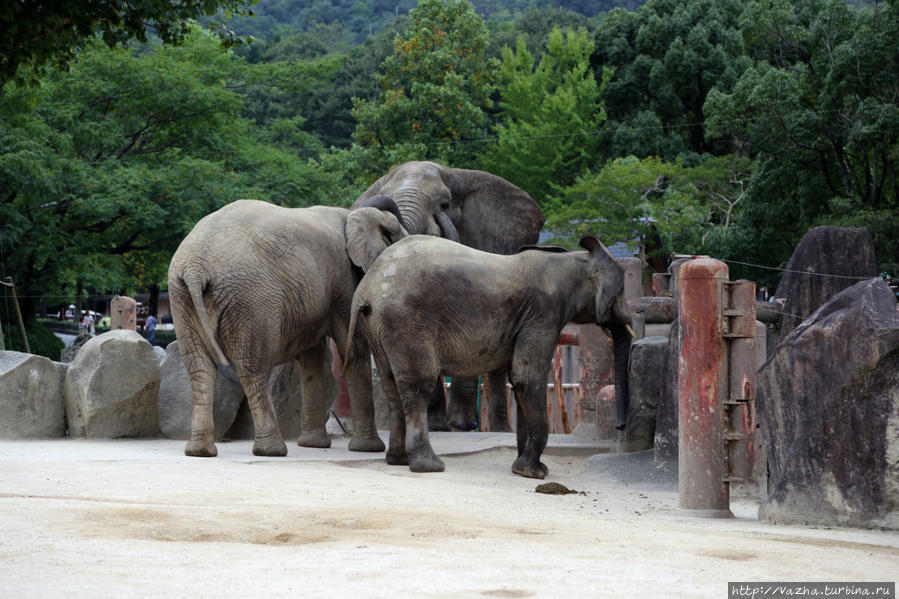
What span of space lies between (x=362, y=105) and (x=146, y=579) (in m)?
34.8

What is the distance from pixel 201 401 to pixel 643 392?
3.97 metres

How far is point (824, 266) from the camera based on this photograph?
13.9 meters

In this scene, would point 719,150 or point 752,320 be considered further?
point 719,150

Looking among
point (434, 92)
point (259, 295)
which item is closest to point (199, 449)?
point (259, 295)

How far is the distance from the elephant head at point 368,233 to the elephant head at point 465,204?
1.61 m

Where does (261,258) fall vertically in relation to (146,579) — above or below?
above

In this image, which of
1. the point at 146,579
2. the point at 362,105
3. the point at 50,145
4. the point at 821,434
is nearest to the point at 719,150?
the point at 362,105

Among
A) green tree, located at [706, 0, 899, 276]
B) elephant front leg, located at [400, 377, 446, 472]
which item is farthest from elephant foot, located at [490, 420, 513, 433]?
green tree, located at [706, 0, 899, 276]

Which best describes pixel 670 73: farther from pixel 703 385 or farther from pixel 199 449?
pixel 703 385

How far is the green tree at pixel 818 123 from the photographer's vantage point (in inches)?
933

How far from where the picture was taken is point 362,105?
38781mm

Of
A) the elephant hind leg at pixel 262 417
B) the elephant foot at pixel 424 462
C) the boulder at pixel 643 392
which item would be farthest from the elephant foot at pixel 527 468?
the elephant hind leg at pixel 262 417

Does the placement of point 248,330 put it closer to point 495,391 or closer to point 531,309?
point 531,309

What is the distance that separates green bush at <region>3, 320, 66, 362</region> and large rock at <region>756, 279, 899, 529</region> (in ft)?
65.3
